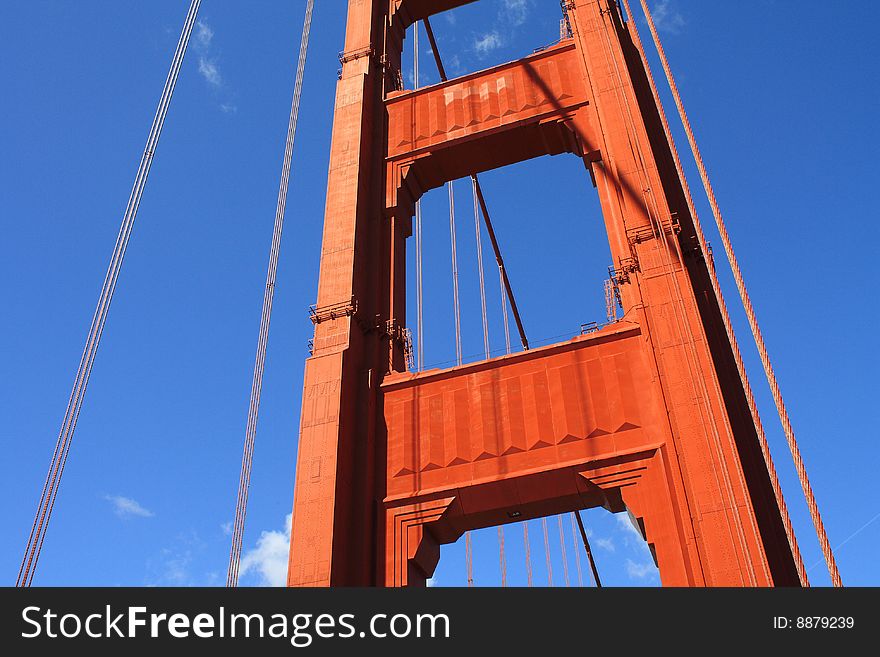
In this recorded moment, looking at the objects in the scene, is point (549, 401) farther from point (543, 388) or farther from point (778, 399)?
point (778, 399)

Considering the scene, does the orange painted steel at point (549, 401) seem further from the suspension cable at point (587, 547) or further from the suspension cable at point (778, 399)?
the suspension cable at point (587, 547)

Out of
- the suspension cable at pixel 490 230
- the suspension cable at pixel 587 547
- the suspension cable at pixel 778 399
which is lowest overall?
the suspension cable at pixel 778 399

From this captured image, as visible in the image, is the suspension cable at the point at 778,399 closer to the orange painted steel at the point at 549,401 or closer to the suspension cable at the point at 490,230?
the orange painted steel at the point at 549,401

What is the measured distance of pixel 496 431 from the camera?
15430mm

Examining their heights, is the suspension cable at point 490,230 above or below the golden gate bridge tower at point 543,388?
above

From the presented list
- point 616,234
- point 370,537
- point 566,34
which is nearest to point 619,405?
point 616,234

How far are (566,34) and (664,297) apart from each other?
9.49 meters

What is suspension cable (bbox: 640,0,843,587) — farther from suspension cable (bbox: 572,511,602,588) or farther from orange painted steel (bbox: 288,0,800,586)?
suspension cable (bbox: 572,511,602,588)

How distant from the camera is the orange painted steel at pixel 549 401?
13383 millimetres

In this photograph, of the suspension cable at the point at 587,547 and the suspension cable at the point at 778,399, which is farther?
the suspension cable at the point at 587,547

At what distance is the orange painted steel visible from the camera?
13.4m

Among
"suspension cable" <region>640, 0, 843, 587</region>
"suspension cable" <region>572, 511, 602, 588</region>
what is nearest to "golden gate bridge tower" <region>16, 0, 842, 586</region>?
"suspension cable" <region>640, 0, 843, 587</region>

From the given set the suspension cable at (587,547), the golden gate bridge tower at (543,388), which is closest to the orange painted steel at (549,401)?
the golden gate bridge tower at (543,388)

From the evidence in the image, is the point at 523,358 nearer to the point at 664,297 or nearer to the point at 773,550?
the point at 664,297
